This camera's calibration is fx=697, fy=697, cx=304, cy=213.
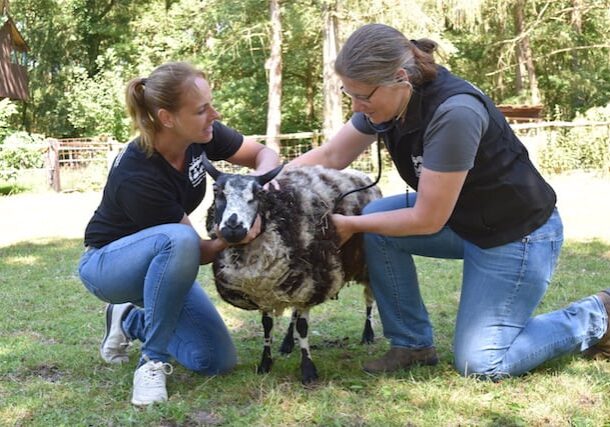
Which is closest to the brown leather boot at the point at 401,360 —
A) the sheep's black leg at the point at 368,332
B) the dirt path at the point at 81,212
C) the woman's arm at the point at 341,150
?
the sheep's black leg at the point at 368,332

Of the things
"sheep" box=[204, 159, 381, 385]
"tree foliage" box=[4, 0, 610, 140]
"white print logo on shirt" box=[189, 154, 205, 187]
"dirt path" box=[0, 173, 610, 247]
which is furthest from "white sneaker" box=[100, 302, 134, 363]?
"tree foliage" box=[4, 0, 610, 140]

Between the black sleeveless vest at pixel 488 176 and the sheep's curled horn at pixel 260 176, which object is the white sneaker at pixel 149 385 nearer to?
the sheep's curled horn at pixel 260 176

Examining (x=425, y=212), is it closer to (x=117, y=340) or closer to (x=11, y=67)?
(x=117, y=340)

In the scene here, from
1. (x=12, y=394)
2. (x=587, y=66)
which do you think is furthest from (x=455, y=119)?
(x=587, y=66)

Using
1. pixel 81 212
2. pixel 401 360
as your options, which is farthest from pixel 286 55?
pixel 401 360

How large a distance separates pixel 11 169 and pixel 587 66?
22.5 metres

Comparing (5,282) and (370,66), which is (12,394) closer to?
(370,66)

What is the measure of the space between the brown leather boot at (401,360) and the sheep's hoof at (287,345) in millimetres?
713

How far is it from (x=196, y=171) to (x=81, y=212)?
10.6 meters

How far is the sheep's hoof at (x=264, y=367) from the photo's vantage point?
407cm

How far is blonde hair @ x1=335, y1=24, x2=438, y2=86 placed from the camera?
10.8ft

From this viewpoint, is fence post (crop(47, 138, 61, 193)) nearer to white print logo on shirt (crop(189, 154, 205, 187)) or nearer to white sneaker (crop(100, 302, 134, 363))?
white sneaker (crop(100, 302, 134, 363))

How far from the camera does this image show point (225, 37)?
2581 centimetres

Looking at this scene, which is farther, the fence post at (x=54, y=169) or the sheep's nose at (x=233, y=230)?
the fence post at (x=54, y=169)
